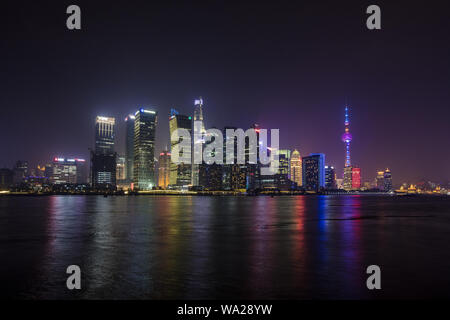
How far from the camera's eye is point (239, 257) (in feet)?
79.7

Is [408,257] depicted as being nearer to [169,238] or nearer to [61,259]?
[169,238]

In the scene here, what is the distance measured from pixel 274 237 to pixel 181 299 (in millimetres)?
21911

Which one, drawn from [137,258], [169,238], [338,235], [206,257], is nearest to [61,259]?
[137,258]

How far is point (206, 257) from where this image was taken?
24.4m

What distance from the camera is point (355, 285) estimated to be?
17031mm

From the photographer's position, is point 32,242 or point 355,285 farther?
point 32,242

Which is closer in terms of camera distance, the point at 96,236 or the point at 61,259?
the point at 61,259
